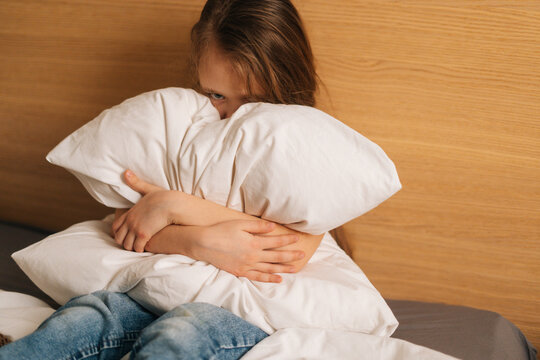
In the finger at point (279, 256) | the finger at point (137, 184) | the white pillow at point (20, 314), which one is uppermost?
the finger at point (137, 184)

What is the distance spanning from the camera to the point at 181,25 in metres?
1.11

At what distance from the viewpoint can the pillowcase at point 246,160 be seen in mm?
735

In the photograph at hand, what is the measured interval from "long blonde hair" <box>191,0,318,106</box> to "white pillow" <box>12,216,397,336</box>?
1.26ft

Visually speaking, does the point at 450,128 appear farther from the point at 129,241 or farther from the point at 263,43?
the point at 129,241

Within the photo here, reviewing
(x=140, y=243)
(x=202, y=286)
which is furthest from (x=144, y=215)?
(x=202, y=286)

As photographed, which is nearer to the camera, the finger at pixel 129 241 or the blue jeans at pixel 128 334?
the blue jeans at pixel 128 334

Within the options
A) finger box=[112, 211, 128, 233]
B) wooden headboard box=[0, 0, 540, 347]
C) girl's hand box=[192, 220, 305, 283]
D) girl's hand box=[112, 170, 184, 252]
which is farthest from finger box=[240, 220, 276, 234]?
wooden headboard box=[0, 0, 540, 347]

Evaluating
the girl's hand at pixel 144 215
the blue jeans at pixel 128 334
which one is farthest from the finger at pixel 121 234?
the blue jeans at pixel 128 334

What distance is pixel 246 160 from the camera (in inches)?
29.1

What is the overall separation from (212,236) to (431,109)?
574 millimetres

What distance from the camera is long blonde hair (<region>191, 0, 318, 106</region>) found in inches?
34.4

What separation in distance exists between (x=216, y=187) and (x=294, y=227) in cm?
16

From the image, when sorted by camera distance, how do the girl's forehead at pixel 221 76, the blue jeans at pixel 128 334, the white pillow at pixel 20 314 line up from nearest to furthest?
the blue jeans at pixel 128 334, the white pillow at pixel 20 314, the girl's forehead at pixel 221 76

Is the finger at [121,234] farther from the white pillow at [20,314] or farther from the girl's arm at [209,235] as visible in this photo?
the white pillow at [20,314]
